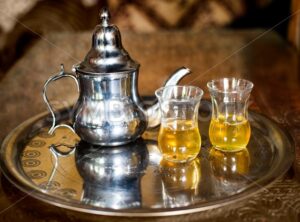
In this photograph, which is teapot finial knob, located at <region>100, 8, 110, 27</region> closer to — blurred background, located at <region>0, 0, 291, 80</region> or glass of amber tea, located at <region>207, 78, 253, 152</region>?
glass of amber tea, located at <region>207, 78, 253, 152</region>

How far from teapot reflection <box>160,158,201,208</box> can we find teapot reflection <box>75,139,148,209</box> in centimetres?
3

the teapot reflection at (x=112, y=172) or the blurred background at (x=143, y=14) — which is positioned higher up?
the blurred background at (x=143, y=14)

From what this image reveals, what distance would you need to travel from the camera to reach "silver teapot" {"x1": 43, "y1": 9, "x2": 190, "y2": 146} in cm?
78

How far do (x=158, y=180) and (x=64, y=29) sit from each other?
4.42 ft

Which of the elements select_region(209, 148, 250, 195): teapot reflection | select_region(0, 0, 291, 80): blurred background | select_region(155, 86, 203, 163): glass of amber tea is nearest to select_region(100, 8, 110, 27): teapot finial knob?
select_region(155, 86, 203, 163): glass of amber tea

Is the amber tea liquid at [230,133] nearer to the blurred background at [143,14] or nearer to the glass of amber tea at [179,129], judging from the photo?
the glass of amber tea at [179,129]

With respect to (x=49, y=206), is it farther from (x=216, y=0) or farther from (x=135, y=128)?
(x=216, y=0)

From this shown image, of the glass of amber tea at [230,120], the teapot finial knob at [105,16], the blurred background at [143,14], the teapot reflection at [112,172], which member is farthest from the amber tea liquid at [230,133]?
the blurred background at [143,14]

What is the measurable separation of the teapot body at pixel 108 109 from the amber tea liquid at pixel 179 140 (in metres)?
0.06

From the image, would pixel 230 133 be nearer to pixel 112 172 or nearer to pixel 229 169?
pixel 229 169

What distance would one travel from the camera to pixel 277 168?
2.41 ft

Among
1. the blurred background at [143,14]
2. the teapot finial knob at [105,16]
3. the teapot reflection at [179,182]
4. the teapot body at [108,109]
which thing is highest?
the blurred background at [143,14]

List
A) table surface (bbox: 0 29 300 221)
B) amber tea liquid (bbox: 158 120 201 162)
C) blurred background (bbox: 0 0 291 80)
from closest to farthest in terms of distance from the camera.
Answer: table surface (bbox: 0 29 300 221) → amber tea liquid (bbox: 158 120 201 162) → blurred background (bbox: 0 0 291 80)

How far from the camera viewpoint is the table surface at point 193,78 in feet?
2.10
